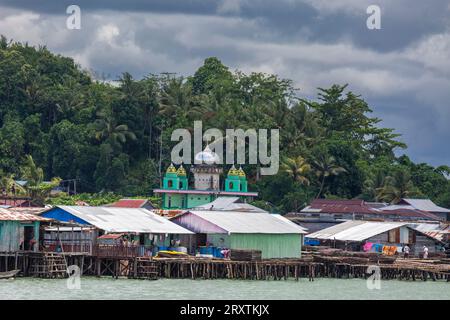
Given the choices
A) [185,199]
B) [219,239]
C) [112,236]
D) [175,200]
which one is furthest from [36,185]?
[112,236]

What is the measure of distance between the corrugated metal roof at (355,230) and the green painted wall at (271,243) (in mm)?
8522

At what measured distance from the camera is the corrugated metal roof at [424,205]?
107312 millimetres

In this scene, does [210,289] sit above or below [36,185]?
below

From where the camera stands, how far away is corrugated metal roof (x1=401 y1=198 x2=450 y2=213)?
10731 cm

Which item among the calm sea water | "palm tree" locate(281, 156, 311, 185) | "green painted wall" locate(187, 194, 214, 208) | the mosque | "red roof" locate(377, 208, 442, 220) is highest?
"palm tree" locate(281, 156, 311, 185)

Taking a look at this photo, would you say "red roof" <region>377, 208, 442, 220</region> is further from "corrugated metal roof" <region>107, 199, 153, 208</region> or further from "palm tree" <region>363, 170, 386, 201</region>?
"corrugated metal roof" <region>107, 199, 153, 208</region>

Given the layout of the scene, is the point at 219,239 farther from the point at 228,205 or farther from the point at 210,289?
the point at 228,205

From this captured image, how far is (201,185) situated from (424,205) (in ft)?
60.6

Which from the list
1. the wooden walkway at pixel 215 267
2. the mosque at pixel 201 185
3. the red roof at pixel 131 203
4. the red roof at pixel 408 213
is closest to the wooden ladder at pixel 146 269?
the wooden walkway at pixel 215 267

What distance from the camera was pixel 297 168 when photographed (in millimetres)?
112125

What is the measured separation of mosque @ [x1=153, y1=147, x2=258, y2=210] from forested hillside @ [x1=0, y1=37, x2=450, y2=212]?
321cm

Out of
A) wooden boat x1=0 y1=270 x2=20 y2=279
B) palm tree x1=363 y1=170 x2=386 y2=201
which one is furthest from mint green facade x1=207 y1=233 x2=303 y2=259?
palm tree x1=363 y1=170 x2=386 y2=201

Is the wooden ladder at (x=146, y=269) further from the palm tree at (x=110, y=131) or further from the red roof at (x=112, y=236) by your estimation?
the palm tree at (x=110, y=131)
